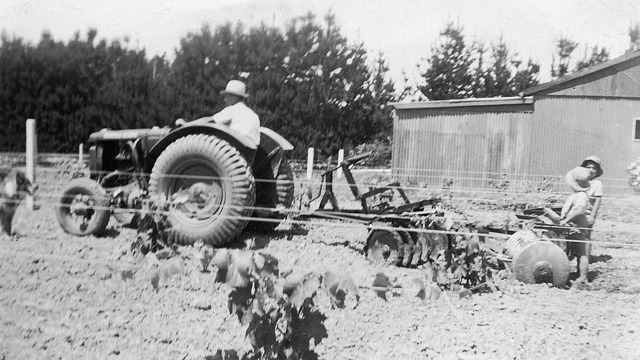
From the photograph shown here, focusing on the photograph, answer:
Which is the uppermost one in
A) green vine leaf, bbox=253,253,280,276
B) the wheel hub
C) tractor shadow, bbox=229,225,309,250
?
the wheel hub

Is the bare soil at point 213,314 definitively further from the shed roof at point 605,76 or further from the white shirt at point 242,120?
the shed roof at point 605,76

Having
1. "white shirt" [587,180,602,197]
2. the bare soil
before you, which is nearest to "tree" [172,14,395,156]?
the bare soil

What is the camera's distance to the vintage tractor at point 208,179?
2.50m

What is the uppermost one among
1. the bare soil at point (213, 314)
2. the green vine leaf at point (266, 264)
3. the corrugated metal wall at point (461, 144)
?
the corrugated metal wall at point (461, 144)

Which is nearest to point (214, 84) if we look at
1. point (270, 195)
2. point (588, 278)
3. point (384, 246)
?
point (270, 195)

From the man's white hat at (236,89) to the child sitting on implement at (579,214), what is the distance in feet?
5.73

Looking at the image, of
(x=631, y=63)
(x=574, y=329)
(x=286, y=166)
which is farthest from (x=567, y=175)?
(x=286, y=166)

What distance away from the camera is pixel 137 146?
2.90m

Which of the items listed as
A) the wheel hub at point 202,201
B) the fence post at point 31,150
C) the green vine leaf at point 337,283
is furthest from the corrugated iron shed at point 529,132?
the fence post at point 31,150

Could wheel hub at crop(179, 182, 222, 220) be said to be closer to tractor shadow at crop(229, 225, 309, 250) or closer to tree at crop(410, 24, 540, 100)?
tractor shadow at crop(229, 225, 309, 250)

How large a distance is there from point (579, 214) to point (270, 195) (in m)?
1.81

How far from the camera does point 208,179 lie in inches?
104

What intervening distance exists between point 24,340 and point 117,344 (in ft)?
1.54

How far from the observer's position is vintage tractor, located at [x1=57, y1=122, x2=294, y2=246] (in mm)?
2496
